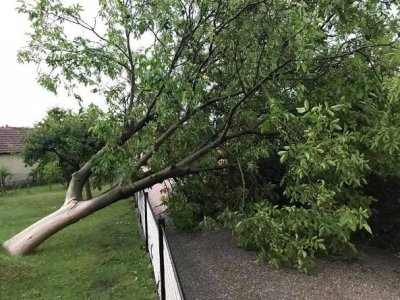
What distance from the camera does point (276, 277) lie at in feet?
18.7

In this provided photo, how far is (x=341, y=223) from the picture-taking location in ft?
14.5

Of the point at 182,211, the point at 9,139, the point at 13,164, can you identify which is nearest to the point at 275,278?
the point at 182,211

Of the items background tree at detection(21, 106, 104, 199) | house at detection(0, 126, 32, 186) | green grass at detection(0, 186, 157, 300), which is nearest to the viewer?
green grass at detection(0, 186, 157, 300)

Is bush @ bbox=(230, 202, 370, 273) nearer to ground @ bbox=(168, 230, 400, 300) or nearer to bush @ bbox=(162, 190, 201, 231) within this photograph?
ground @ bbox=(168, 230, 400, 300)

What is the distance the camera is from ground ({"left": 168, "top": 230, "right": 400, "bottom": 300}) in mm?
5184

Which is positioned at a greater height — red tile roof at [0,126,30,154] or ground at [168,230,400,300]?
red tile roof at [0,126,30,154]

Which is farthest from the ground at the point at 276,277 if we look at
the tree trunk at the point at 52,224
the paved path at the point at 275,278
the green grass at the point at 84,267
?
the tree trunk at the point at 52,224

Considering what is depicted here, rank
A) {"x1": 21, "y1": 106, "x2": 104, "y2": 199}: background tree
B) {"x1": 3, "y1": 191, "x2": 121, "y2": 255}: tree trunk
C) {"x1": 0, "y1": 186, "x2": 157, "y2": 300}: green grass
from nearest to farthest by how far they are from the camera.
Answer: {"x1": 0, "y1": 186, "x2": 157, "y2": 300}: green grass < {"x1": 3, "y1": 191, "x2": 121, "y2": 255}: tree trunk < {"x1": 21, "y1": 106, "x2": 104, "y2": 199}: background tree

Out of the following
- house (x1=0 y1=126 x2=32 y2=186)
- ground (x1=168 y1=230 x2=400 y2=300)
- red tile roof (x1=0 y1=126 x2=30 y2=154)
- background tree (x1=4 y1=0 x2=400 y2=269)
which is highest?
red tile roof (x1=0 y1=126 x2=30 y2=154)

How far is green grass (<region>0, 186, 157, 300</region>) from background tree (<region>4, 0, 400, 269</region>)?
0.68 metres

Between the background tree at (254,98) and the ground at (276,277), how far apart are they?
1.05 feet

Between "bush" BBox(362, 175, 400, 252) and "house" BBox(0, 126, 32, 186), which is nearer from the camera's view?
"bush" BBox(362, 175, 400, 252)

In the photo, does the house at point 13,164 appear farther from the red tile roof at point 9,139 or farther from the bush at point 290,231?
the bush at point 290,231

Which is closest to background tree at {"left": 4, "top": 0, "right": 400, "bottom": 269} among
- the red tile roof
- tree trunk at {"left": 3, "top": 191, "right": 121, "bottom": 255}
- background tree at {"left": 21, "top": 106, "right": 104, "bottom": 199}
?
tree trunk at {"left": 3, "top": 191, "right": 121, "bottom": 255}
